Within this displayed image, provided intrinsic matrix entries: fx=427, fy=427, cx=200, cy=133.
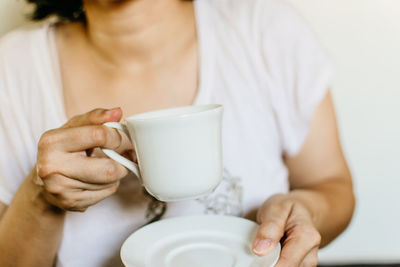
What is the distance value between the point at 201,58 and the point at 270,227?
423 millimetres

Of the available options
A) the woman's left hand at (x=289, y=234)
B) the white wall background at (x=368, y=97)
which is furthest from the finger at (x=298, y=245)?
the white wall background at (x=368, y=97)

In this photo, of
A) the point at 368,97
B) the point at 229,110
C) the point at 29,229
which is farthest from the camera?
the point at 368,97

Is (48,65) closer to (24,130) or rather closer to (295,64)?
(24,130)

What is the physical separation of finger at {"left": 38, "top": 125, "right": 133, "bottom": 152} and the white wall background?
730 millimetres

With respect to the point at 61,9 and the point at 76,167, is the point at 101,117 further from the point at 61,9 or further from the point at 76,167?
the point at 61,9

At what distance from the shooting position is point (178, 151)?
1.80 ft

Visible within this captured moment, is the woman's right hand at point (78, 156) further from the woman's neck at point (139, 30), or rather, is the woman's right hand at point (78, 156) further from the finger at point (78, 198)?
the woman's neck at point (139, 30)

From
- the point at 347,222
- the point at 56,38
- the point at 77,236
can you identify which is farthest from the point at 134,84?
the point at 347,222

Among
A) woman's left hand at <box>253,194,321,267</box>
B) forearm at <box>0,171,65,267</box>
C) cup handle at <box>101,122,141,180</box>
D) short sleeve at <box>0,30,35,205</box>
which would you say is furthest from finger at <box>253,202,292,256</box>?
short sleeve at <box>0,30,35,205</box>

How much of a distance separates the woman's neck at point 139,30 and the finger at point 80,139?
1.19 feet

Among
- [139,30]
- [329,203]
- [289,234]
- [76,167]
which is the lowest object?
[329,203]

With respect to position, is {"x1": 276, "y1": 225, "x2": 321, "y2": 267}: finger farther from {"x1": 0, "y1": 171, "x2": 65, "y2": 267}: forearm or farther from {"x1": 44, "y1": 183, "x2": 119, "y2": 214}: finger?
{"x1": 0, "y1": 171, "x2": 65, "y2": 267}: forearm

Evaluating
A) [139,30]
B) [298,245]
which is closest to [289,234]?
[298,245]

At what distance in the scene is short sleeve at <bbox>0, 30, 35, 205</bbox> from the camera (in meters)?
0.87
